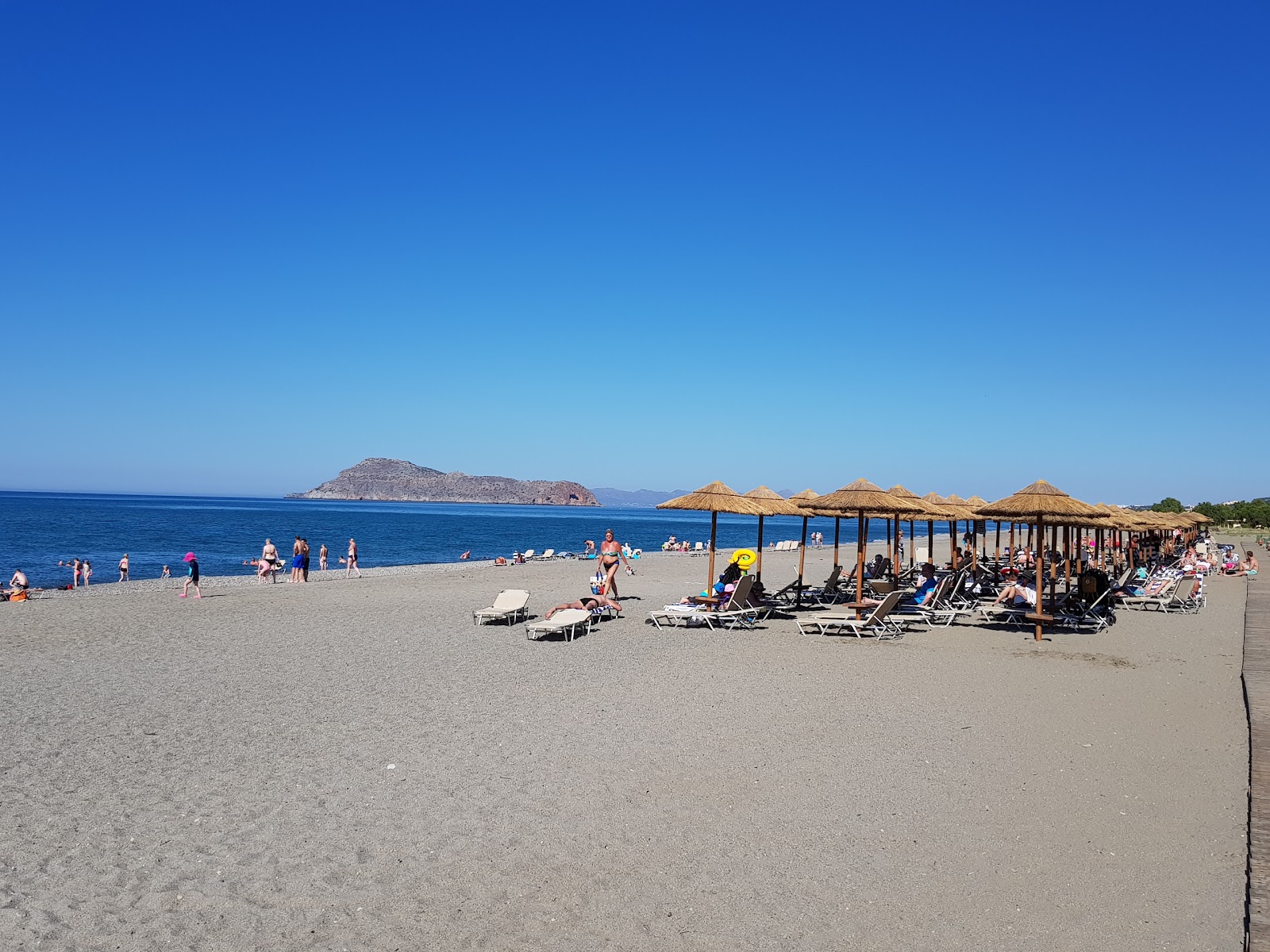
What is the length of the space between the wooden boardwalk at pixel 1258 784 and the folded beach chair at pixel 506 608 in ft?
28.1

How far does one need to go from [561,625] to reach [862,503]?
15.7 feet

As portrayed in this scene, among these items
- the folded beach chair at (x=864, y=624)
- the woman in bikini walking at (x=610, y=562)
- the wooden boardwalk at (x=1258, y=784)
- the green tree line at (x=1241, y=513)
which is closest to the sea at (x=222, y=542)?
the woman in bikini walking at (x=610, y=562)

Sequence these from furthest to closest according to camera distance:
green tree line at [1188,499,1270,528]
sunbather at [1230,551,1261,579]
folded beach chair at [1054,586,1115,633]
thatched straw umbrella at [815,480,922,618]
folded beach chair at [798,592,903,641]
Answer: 1. green tree line at [1188,499,1270,528]
2. sunbather at [1230,551,1261,579]
3. thatched straw umbrella at [815,480,922,618]
4. folded beach chair at [1054,586,1115,633]
5. folded beach chair at [798,592,903,641]

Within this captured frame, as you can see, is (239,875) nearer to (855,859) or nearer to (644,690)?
(855,859)

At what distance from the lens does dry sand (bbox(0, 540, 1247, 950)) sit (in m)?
3.72

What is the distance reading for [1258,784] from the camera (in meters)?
5.53

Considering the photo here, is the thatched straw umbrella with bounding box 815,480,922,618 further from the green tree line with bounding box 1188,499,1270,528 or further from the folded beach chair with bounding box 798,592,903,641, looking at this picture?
the green tree line with bounding box 1188,499,1270,528

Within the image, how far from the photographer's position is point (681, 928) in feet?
12.0

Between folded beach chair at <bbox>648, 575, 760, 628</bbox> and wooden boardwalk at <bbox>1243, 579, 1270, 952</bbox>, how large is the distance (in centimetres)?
581

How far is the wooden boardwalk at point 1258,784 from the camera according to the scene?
3729 millimetres

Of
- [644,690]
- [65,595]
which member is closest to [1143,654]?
[644,690]

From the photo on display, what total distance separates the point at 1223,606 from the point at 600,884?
52.3 feet

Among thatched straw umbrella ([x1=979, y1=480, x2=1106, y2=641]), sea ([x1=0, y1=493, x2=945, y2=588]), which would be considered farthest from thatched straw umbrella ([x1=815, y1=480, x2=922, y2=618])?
sea ([x1=0, y1=493, x2=945, y2=588])

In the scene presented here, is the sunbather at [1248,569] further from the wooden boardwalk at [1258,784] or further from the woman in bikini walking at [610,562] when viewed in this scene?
the woman in bikini walking at [610,562]
